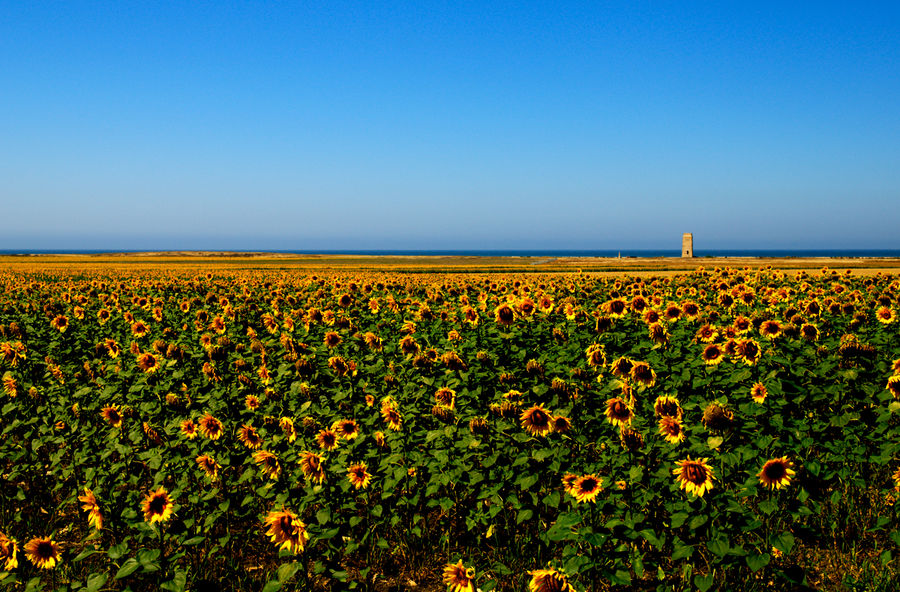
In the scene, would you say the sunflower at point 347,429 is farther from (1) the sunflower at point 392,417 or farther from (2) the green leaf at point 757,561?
(2) the green leaf at point 757,561

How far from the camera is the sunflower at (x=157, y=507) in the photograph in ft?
12.2

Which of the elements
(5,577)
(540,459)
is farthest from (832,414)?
(5,577)

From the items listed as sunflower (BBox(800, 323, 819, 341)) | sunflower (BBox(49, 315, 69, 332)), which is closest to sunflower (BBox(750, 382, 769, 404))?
sunflower (BBox(800, 323, 819, 341))

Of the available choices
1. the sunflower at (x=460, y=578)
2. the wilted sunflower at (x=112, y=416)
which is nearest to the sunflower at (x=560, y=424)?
the sunflower at (x=460, y=578)

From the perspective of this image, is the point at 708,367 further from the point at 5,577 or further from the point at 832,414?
the point at 5,577

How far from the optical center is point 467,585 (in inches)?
136

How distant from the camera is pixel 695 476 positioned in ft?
11.6

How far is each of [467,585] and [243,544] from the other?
2.14 metres

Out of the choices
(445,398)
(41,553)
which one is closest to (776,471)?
(445,398)

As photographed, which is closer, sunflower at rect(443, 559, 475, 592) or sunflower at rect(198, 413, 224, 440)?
sunflower at rect(443, 559, 475, 592)

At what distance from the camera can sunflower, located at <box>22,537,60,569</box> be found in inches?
140

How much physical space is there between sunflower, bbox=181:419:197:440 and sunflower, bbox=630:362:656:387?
3807mm

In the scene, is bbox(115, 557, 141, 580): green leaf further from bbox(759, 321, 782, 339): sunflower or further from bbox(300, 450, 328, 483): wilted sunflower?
bbox(759, 321, 782, 339): sunflower

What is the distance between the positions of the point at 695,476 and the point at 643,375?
127 cm
